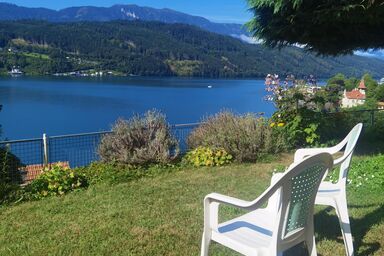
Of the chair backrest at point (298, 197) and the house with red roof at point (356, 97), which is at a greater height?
the chair backrest at point (298, 197)

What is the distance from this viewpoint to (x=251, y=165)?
7.73m

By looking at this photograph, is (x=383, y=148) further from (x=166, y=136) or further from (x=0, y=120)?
(x=0, y=120)

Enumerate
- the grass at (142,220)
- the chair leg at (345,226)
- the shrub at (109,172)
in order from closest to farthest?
1. the chair leg at (345,226)
2. the grass at (142,220)
3. the shrub at (109,172)

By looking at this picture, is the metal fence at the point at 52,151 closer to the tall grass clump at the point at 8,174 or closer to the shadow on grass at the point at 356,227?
the tall grass clump at the point at 8,174

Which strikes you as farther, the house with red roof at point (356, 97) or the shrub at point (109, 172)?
the house with red roof at point (356, 97)

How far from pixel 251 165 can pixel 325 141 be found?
101 inches

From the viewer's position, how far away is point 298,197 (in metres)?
2.75

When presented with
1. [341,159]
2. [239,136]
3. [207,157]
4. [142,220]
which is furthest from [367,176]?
[142,220]

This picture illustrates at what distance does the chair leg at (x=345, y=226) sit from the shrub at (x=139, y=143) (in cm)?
436

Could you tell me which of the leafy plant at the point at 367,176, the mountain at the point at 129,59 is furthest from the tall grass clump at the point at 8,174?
the mountain at the point at 129,59

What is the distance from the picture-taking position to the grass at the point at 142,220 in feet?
12.8

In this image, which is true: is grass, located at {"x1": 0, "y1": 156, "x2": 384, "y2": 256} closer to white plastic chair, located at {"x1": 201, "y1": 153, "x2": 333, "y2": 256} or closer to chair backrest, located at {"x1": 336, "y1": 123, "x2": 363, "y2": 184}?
chair backrest, located at {"x1": 336, "y1": 123, "x2": 363, "y2": 184}

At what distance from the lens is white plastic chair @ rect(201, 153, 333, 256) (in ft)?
8.49

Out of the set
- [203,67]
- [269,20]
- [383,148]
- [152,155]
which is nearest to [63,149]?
[152,155]
